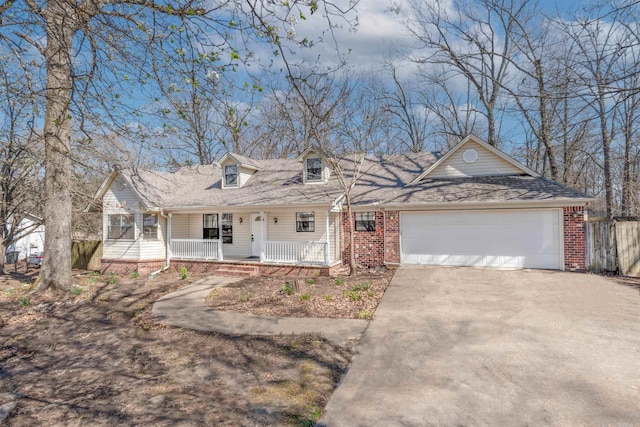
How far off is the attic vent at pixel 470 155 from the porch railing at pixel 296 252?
6.55 m

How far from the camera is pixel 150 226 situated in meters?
14.8

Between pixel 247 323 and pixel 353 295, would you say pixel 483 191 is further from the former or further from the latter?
pixel 247 323

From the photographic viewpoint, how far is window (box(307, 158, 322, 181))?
15016 mm

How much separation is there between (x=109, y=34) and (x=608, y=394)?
7.56 metres

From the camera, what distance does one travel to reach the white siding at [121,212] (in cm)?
1458

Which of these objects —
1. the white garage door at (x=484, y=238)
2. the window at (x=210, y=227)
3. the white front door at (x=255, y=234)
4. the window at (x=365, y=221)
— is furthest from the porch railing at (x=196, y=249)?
the white garage door at (x=484, y=238)

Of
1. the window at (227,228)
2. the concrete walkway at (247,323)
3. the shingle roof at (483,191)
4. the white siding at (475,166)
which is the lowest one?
the concrete walkway at (247,323)

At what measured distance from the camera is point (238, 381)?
4.52 m

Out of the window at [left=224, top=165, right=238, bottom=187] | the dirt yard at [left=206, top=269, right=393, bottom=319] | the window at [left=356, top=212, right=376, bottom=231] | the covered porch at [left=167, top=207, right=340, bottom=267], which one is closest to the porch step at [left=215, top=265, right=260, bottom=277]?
the covered porch at [left=167, top=207, right=340, bottom=267]

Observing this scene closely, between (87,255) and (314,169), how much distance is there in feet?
42.0

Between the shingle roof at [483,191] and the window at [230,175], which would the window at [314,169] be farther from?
the window at [230,175]

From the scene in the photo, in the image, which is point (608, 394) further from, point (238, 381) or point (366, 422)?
point (238, 381)

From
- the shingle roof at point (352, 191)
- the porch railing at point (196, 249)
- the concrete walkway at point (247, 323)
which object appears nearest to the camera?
the concrete walkway at point (247, 323)

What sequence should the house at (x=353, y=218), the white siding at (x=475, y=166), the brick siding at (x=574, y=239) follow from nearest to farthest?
1. the brick siding at (x=574, y=239)
2. the house at (x=353, y=218)
3. the white siding at (x=475, y=166)
